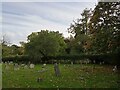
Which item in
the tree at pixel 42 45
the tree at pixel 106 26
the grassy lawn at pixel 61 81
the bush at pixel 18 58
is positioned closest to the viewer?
the grassy lawn at pixel 61 81

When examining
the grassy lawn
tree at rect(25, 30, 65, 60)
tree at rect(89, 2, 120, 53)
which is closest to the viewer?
the grassy lawn

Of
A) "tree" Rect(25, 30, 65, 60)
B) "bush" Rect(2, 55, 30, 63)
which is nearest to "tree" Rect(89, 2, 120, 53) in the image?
"tree" Rect(25, 30, 65, 60)

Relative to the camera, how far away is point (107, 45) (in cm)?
2092

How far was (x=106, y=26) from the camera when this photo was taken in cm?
2048

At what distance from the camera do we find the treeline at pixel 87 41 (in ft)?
67.5

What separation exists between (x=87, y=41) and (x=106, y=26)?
9.25 metres

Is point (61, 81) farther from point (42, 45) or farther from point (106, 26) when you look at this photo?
point (42, 45)

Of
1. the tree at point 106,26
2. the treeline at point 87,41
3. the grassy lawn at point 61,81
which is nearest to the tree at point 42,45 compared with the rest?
the treeline at point 87,41

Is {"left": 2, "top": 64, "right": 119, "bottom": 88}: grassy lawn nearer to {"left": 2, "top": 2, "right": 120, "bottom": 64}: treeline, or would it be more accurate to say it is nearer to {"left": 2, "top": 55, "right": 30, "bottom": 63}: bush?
{"left": 2, "top": 2, "right": 120, "bottom": 64}: treeline

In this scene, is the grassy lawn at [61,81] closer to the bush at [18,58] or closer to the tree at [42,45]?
the tree at [42,45]

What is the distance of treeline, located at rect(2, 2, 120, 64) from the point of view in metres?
20.6

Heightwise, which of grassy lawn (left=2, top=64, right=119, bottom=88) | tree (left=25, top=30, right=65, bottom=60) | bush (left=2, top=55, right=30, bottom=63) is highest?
tree (left=25, top=30, right=65, bottom=60)

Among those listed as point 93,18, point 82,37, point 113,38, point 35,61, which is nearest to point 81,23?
point 82,37

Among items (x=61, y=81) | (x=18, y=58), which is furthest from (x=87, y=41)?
(x=18, y=58)
